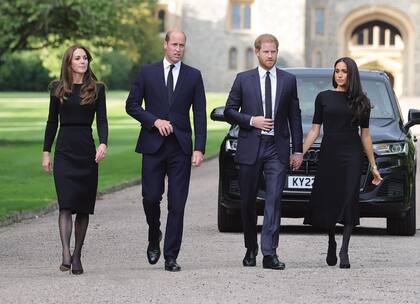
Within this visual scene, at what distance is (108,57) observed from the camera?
100312 millimetres

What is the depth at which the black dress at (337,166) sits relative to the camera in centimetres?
1059

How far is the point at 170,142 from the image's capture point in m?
10.1

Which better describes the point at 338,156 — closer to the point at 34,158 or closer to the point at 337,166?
the point at 337,166

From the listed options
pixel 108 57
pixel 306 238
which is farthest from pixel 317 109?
pixel 108 57

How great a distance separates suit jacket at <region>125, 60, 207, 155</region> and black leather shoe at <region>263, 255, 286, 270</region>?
94cm

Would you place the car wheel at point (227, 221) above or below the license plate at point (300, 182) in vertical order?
below

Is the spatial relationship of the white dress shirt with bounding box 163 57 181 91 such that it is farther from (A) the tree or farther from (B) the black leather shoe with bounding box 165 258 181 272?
(A) the tree

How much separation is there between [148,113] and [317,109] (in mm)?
1445

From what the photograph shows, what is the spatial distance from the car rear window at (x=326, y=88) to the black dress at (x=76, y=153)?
4.08 metres

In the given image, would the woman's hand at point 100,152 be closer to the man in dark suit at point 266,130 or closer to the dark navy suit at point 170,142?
the dark navy suit at point 170,142

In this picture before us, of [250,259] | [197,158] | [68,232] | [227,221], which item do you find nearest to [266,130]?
[197,158]

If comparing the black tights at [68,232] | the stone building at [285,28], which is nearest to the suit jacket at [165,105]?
the black tights at [68,232]

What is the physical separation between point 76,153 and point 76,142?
0.27ft

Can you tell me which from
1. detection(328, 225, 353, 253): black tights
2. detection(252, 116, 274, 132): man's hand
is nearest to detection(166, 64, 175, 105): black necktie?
detection(252, 116, 274, 132): man's hand
